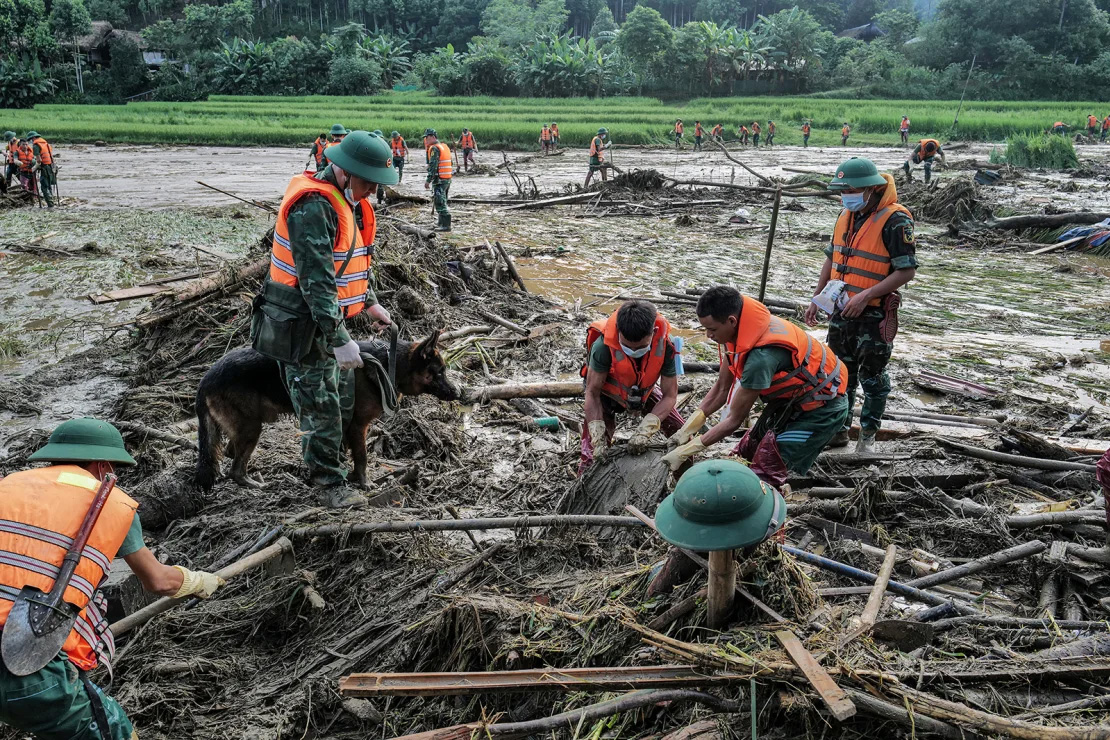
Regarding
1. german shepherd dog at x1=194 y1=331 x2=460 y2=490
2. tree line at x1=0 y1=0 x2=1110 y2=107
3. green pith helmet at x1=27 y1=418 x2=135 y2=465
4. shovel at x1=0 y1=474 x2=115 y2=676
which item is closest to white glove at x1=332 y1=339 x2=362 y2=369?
german shepherd dog at x1=194 y1=331 x2=460 y2=490

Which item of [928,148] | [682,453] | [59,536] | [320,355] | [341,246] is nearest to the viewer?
[59,536]

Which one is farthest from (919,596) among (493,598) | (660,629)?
(493,598)

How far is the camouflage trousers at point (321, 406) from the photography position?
15.2 ft

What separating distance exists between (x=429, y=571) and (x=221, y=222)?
14.9 m

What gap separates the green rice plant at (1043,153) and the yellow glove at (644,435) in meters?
26.9

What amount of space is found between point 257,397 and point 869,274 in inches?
181

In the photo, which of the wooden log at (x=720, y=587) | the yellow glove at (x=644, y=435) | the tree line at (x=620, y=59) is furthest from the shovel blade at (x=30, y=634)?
the tree line at (x=620, y=59)

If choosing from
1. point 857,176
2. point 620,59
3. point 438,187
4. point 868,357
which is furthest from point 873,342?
point 620,59

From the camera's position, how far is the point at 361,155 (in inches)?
170

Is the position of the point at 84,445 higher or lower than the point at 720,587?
higher

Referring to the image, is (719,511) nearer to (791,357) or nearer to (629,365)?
(791,357)

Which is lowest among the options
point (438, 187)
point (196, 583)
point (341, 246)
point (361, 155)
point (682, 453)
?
point (196, 583)

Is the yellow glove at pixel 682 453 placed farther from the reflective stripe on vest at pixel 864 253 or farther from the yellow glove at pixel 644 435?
the reflective stripe on vest at pixel 864 253

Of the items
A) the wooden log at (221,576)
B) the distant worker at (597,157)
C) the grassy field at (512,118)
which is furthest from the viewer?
the grassy field at (512,118)
